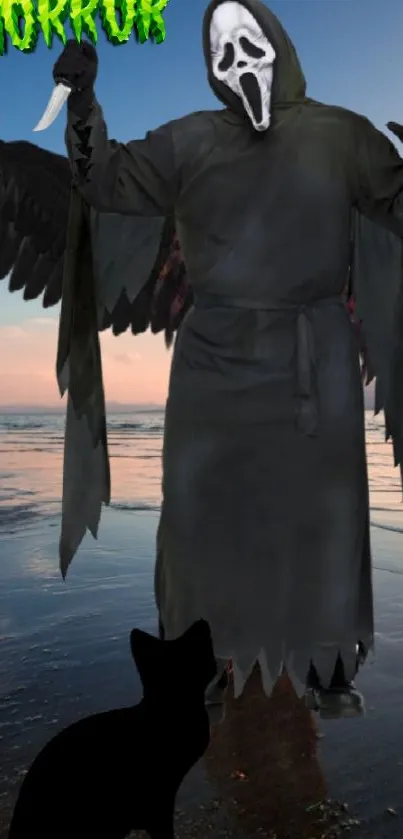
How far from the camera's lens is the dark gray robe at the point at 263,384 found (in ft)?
5.57

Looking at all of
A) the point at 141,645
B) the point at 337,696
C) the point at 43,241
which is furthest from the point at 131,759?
the point at 43,241

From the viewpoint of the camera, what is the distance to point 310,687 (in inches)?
71.1

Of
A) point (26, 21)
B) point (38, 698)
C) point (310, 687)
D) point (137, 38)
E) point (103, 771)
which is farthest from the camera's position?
point (26, 21)

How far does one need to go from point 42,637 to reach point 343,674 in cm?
132

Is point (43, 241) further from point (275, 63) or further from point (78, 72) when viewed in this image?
point (275, 63)

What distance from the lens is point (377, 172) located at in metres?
1.77

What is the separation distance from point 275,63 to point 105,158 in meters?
0.40

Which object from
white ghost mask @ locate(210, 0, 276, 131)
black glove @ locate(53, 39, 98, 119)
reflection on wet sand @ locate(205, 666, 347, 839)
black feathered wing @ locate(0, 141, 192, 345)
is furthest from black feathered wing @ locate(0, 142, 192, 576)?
reflection on wet sand @ locate(205, 666, 347, 839)

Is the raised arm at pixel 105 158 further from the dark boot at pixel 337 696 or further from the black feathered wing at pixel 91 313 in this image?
the dark boot at pixel 337 696

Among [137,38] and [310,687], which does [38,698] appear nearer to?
[310,687]

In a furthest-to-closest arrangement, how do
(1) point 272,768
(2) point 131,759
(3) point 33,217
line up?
(3) point 33,217, (1) point 272,768, (2) point 131,759

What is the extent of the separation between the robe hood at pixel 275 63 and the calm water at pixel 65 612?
85cm

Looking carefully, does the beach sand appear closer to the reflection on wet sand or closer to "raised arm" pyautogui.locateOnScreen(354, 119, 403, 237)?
the reflection on wet sand

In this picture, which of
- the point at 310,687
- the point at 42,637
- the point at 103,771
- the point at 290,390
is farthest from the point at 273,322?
the point at 42,637
